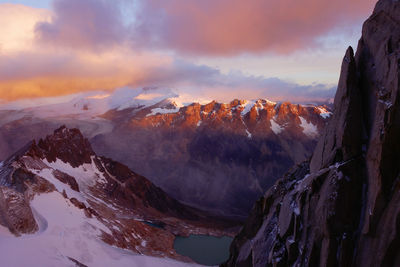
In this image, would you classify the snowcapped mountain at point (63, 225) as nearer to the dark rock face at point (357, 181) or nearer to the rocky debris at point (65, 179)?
the rocky debris at point (65, 179)

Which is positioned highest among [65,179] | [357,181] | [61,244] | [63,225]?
[357,181]

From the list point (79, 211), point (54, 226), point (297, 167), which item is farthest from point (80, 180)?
point (297, 167)

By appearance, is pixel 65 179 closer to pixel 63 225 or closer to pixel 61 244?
pixel 63 225

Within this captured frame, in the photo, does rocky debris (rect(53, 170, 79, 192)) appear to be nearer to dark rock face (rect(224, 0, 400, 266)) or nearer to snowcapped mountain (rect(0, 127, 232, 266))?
snowcapped mountain (rect(0, 127, 232, 266))

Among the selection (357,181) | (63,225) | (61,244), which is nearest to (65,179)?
(63,225)

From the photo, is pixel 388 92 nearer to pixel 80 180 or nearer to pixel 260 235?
pixel 260 235

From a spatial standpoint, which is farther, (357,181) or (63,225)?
(63,225)

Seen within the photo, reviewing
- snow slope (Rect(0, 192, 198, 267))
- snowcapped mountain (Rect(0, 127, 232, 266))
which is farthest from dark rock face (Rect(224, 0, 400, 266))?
snowcapped mountain (Rect(0, 127, 232, 266))

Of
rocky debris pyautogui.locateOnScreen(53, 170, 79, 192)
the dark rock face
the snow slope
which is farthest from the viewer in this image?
rocky debris pyautogui.locateOnScreen(53, 170, 79, 192)
